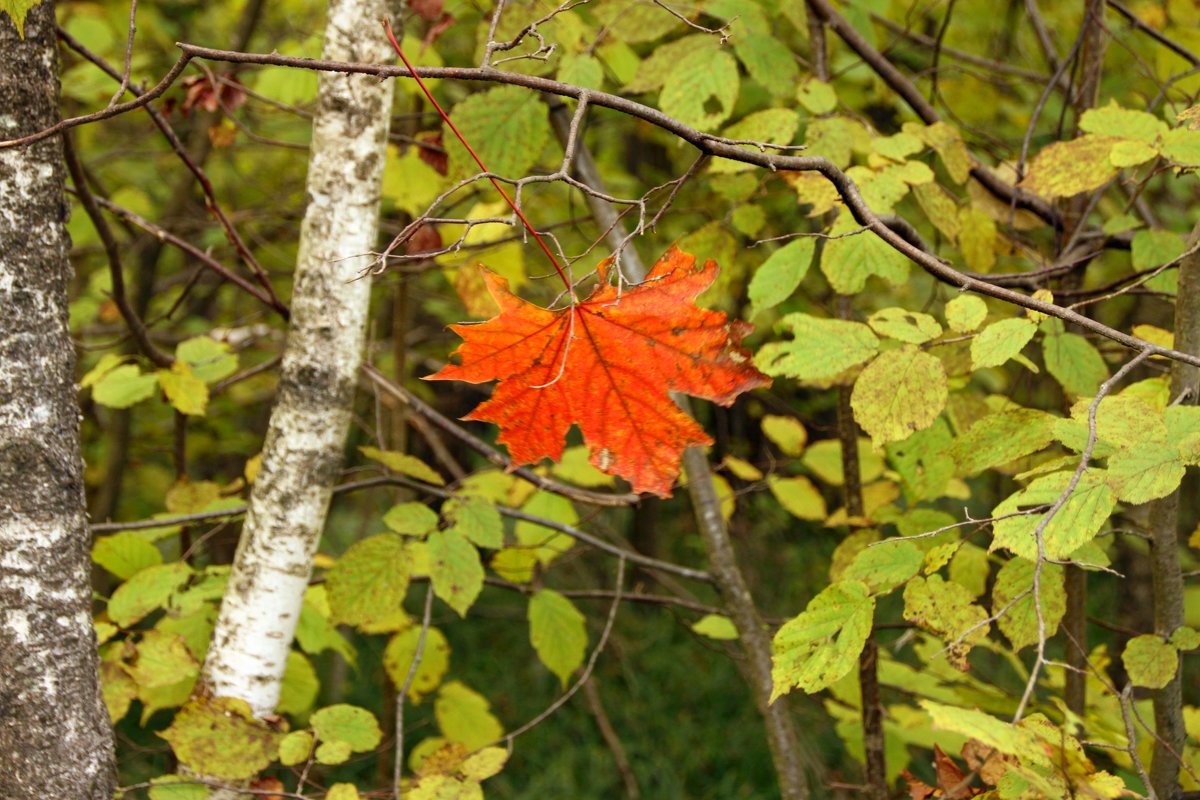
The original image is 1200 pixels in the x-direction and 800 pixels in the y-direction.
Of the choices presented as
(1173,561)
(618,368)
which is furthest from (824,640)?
(1173,561)

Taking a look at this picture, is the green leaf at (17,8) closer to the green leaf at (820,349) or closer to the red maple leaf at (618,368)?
the red maple leaf at (618,368)

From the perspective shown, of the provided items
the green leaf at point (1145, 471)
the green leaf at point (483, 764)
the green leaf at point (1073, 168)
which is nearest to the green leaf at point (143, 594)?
the green leaf at point (483, 764)

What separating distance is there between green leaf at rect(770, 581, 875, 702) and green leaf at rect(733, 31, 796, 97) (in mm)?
1008

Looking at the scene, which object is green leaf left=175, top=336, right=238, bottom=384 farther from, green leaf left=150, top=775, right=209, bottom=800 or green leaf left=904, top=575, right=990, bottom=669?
green leaf left=904, top=575, right=990, bottom=669

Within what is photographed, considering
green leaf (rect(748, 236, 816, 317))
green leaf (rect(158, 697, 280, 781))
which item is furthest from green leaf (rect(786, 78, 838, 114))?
green leaf (rect(158, 697, 280, 781))

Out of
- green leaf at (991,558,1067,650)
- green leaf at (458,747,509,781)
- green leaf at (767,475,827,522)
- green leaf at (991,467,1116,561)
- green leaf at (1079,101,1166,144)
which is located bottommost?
green leaf at (458,747,509,781)

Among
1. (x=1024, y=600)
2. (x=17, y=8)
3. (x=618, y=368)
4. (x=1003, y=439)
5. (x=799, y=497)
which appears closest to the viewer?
(x=17, y=8)

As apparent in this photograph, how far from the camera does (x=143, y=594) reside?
168 cm

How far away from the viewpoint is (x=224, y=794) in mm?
1498

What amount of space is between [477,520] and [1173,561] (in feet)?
3.76

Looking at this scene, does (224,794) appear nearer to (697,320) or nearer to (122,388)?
(122,388)

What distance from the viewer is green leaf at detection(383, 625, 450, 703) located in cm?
233

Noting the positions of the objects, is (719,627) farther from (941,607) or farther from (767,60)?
(767,60)

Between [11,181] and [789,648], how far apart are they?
3.74ft
